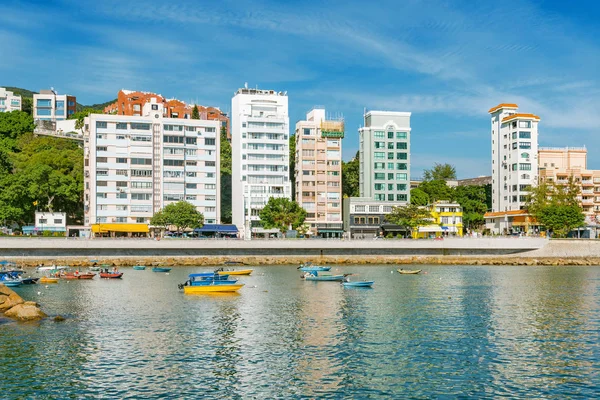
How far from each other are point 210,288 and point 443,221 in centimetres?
9041

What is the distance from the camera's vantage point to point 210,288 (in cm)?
7650

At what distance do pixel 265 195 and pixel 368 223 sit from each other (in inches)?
1009

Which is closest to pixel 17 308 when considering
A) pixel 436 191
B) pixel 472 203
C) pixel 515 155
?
pixel 436 191

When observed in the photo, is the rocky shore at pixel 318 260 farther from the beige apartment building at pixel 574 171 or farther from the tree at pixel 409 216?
the beige apartment building at pixel 574 171

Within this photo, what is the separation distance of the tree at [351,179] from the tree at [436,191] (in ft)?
57.7

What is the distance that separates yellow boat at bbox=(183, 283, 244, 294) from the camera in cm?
7581

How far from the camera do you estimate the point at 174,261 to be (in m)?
118

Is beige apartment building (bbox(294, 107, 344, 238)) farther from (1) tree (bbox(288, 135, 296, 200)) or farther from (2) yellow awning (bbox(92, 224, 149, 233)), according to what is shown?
(2) yellow awning (bbox(92, 224, 149, 233))

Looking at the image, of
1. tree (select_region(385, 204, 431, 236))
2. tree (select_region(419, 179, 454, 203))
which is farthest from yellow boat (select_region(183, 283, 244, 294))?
tree (select_region(419, 179, 454, 203))

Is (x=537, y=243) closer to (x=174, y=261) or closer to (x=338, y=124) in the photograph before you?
(x=338, y=124)

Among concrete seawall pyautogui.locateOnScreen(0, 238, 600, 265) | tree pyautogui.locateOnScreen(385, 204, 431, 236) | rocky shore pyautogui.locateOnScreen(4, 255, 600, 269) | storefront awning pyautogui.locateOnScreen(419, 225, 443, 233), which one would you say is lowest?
rocky shore pyautogui.locateOnScreen(4, 255, 600, 269)

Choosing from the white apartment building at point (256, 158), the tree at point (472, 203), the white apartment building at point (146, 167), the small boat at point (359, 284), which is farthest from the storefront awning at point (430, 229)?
the small boat at point (359, 284)

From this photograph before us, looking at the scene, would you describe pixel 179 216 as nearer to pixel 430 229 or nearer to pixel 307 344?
pixel 430 229

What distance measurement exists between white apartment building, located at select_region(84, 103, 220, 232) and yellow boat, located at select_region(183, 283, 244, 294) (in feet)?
227
